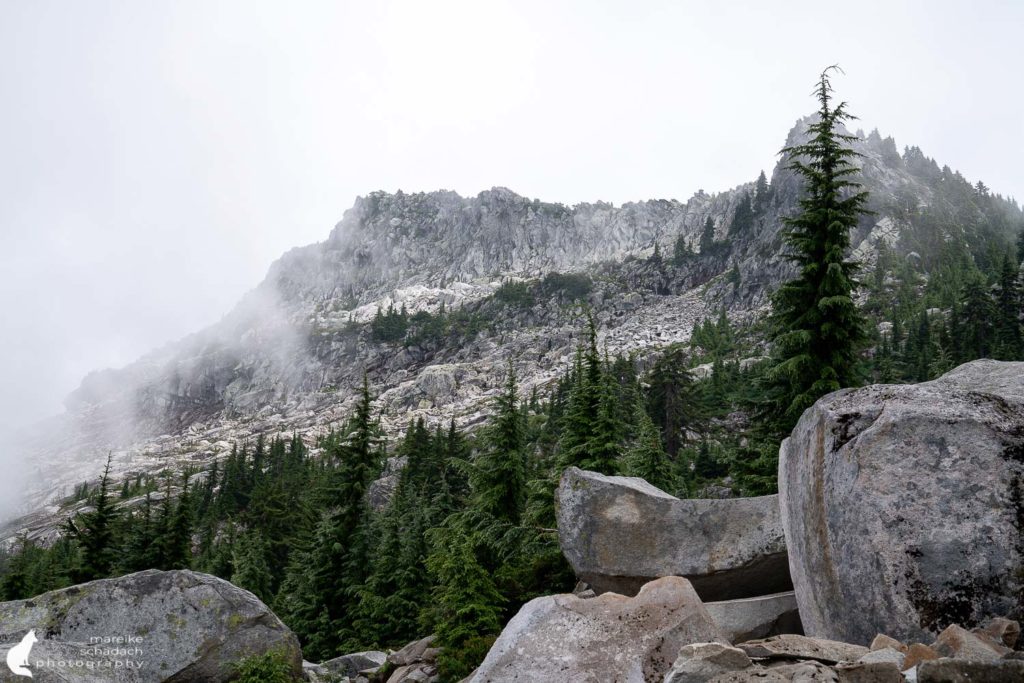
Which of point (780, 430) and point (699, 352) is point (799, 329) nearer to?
point (780, 430)

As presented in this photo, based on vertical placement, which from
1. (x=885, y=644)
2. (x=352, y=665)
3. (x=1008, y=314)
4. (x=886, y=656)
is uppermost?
(x=1008, y=314)

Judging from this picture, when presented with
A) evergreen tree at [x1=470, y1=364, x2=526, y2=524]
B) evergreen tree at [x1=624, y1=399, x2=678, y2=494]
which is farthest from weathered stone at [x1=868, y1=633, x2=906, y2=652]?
evergreen tree at [x1=624, y1=399, x2=678, y2=494]

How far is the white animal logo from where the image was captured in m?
10.2

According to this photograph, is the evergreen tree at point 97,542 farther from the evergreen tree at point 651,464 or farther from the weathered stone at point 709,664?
the weathered stone at point 709,664

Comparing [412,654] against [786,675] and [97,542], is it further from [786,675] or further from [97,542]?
[97,542]

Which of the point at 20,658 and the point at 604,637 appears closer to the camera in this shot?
the point at 604,637

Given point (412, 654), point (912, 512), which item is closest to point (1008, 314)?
point (912, 512)

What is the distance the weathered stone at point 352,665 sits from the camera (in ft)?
58.7

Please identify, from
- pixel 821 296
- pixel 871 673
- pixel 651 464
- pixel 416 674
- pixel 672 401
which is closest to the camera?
pixel 871 673

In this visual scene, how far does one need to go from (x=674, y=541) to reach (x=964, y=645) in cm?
631

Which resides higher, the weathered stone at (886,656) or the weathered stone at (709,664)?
the weathered stone at (709,664)

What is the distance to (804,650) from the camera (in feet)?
20.4

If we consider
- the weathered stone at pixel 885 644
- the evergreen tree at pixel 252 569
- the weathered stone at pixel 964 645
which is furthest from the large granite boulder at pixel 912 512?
the evergreen tree at pixel 252 569

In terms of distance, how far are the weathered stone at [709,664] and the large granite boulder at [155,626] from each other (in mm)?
12966
